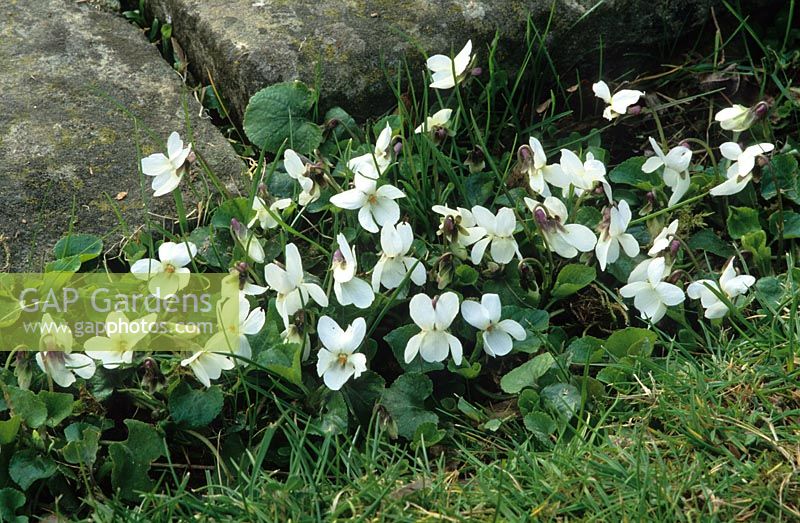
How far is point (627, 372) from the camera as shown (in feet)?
6.49

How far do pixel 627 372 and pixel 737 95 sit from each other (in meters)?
1.23

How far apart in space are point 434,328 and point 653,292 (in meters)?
0.51

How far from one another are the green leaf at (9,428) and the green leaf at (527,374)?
39.0 inches

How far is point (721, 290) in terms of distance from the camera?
6.77ft

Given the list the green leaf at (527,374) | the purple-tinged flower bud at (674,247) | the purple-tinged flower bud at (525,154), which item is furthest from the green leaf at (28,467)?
the purple-tinged flower bud at (674,247)

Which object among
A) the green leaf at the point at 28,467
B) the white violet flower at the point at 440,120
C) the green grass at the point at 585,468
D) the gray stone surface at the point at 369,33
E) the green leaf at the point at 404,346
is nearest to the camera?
the green grass at the point at 585,468

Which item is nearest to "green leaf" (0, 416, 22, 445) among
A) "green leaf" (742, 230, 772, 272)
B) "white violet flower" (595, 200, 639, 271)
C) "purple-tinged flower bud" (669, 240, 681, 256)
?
"white violet flower" (595, 200, 639, 271)

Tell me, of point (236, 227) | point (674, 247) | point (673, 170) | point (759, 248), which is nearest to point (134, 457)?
point (236, 227)

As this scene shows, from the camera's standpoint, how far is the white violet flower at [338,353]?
1880 millimetres

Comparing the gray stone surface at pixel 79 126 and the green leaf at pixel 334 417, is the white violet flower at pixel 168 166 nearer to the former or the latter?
the gray stone surface at pixel 79 126

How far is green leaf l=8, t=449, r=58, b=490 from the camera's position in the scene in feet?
5.90

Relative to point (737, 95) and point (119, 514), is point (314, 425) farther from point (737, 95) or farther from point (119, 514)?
point (737, 95)

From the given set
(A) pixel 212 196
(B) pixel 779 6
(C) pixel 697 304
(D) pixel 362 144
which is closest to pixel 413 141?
(D) pixel 362 144

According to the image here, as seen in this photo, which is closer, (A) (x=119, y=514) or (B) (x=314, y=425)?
(A) (x=119, y=514)
